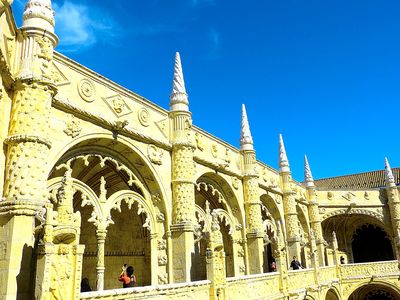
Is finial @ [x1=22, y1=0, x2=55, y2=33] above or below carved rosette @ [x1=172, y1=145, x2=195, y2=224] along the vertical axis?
above

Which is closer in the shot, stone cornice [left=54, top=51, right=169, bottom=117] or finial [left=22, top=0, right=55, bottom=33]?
finial [left=22, top=0, right=55, bottom=33]

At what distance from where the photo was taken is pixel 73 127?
32.5ft

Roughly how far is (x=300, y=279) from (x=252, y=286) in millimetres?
4953

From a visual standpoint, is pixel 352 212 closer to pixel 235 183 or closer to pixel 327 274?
pixel 327 274

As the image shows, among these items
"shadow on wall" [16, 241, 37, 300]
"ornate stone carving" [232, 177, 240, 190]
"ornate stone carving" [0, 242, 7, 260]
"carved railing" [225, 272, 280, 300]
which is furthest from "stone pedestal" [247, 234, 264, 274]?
"ornate stone carving" [0, 242, 7, 260]

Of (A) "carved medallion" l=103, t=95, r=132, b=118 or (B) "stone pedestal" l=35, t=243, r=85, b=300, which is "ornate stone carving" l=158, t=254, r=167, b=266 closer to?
(A) "carved medallion" l=103, t=95, r=132, b=118

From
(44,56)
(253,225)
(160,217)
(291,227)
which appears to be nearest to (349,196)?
(291,227)

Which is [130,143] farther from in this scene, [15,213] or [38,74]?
[15,213]

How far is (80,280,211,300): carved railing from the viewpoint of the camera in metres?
6.83

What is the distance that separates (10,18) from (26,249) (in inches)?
185

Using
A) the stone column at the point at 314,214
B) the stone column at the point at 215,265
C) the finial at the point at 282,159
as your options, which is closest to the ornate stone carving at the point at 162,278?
the stone column at the point at 215,265

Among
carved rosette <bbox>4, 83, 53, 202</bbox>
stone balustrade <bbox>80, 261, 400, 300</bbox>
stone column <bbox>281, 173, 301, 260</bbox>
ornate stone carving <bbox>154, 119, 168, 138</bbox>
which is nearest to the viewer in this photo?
carved rosette <bbox>4, 83, 53, 202</bbox>

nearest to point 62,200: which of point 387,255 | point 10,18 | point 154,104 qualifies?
point 10,18

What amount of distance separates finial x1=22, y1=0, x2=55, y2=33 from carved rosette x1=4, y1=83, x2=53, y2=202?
1570mm
